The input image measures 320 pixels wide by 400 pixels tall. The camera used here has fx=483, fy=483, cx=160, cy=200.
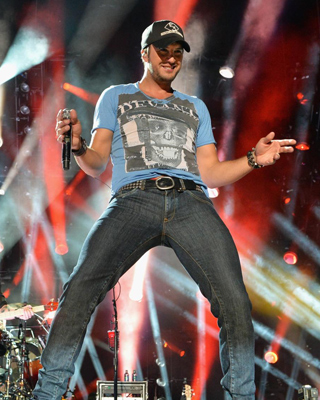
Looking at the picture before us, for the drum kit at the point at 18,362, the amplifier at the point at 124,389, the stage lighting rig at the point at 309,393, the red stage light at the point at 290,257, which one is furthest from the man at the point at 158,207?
the red stage light at the point at 290,257

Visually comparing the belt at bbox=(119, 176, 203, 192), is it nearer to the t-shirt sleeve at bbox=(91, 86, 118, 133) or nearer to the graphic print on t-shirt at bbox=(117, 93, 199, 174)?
the graphic print on t-shirt at bbox=(117, 93, 199, 174)

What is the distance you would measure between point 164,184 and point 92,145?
524 millimetres

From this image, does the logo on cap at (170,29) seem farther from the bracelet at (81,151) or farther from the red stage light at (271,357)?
the red stage light at (271,357)

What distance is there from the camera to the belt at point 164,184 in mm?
2326

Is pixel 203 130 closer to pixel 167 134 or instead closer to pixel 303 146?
pixel 167 134

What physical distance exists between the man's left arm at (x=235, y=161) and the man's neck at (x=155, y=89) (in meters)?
0.38

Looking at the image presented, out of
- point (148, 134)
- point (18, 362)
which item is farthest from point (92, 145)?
point (18, 362)

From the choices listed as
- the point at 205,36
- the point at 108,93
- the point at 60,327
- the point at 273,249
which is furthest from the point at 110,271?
the point at 273,249

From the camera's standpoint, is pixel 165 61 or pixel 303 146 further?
pixel 303 146

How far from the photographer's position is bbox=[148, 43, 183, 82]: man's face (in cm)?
271

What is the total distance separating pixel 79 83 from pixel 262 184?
361 cm

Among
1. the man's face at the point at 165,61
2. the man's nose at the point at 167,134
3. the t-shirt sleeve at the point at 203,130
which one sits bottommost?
the man's nose at the point at 167,134

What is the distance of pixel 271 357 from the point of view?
8555 millimetres

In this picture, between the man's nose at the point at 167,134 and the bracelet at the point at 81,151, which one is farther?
the man's nose at the point at 167,134
